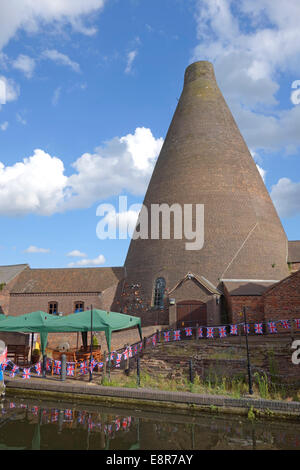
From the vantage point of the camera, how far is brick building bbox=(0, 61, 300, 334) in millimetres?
20766

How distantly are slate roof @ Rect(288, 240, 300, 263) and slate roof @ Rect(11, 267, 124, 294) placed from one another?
478 inches

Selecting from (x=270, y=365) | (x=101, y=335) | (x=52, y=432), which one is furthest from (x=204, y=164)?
(x=52, y=432)

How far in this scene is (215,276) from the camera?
2194cm

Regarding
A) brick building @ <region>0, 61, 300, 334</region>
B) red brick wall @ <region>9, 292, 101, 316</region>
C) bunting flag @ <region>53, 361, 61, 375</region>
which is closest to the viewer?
bunting flag @ <region>53, 361, 61, 375</region>

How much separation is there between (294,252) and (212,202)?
6796 millimetres

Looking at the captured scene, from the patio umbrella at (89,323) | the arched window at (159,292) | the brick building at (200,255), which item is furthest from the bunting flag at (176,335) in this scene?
the arched window at (159,292)

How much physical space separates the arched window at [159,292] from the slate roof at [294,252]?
858 centimetres

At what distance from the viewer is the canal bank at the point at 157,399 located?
950 centimetres

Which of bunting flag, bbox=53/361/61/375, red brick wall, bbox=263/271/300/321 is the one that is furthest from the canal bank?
red brick wall, bbox=263/271/300/321

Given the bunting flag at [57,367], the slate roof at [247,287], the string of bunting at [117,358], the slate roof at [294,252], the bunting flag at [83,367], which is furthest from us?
the slate roof at [294,252]

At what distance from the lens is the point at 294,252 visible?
25125 mm

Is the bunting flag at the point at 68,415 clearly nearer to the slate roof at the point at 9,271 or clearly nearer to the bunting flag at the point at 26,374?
the bunting flag at the point at 26,374

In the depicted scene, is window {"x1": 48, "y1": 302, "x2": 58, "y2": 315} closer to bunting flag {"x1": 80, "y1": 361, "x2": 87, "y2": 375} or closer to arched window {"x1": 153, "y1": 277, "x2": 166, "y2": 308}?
arched window {"x1": 153, "y1": 277, "x2": 166, "y2": 308}

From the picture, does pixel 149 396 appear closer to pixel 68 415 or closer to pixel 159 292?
pixel 68 415
